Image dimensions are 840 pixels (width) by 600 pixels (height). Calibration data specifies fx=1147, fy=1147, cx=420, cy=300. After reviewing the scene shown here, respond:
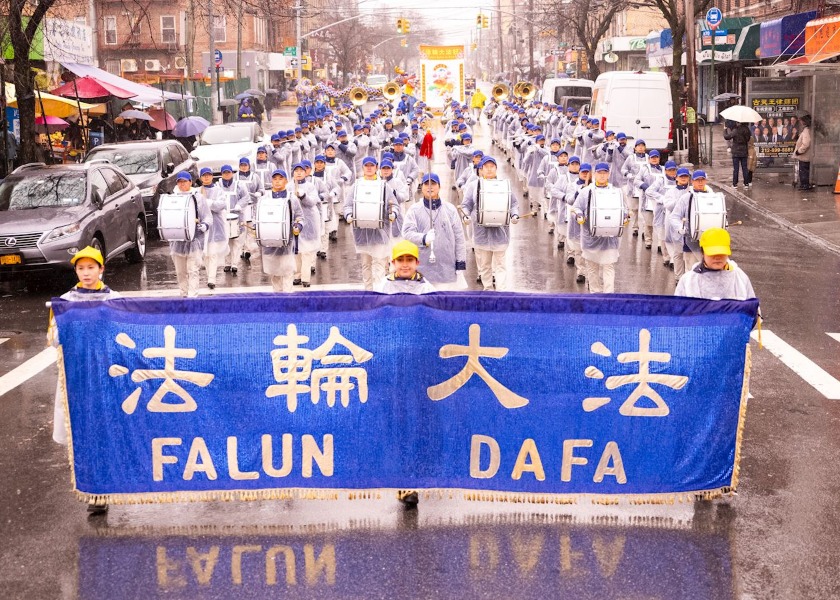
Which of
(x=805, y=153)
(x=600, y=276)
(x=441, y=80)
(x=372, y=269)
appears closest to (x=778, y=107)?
(x=805, y=153)

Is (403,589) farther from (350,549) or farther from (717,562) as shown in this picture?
(717,562)

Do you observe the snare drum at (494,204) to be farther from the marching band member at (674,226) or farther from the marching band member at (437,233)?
the marching band member at (674,226)

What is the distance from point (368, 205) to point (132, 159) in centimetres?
899

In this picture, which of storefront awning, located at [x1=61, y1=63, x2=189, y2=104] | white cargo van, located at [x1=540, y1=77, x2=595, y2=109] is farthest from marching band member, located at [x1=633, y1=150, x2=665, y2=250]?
white cargo van, located at [x1=540, y1=77, x2=595, y2=109]

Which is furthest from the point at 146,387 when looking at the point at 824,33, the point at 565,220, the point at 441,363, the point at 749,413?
the point at 824,33

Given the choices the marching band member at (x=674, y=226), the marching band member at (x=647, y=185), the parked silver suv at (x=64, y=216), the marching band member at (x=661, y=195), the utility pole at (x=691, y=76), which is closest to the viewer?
the marching band member at (x=674, y=226)

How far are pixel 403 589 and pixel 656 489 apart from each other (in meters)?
1.80

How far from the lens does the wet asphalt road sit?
6188 millimetres

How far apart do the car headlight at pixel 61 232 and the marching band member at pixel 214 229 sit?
180 cm

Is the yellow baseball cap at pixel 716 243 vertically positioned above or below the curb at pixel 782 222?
above

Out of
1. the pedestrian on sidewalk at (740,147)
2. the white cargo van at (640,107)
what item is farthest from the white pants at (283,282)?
the white cargo van at (640,107)

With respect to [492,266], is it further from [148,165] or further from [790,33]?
[790,33]

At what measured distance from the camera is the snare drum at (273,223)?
43.7 feet

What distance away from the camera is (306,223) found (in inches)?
611
